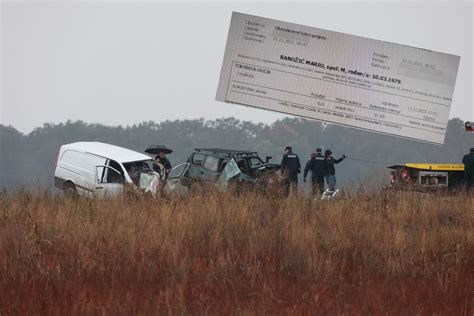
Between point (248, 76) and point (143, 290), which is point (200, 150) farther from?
point (143, 290)

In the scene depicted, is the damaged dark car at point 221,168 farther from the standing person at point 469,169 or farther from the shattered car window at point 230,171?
the standing person at point 469,169

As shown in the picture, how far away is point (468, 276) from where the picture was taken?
11453 mm

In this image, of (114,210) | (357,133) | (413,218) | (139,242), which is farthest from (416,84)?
(357,133)

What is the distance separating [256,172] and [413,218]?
26.8 feet

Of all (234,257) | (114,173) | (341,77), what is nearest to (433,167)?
(341,77)

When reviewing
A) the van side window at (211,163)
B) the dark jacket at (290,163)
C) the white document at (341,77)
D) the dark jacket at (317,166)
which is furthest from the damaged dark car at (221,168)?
the white document at (341,77)

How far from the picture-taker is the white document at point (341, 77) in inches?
797

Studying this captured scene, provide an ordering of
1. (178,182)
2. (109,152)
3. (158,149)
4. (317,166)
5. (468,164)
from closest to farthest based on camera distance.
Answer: (178,182)
(158,149)
(468,164)
(317,166)
(109,152)

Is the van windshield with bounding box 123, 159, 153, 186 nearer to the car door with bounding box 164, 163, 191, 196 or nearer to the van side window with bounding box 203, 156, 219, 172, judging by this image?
the car door with bounding box 164, 163, 191, 196

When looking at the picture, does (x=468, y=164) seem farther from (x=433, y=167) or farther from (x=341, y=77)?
(x=341, y=77)

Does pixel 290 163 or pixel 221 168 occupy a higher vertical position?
pixel 290 163

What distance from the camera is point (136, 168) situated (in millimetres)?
23781

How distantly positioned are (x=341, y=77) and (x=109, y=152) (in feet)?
23.7

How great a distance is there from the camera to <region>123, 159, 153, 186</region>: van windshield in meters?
23.3
